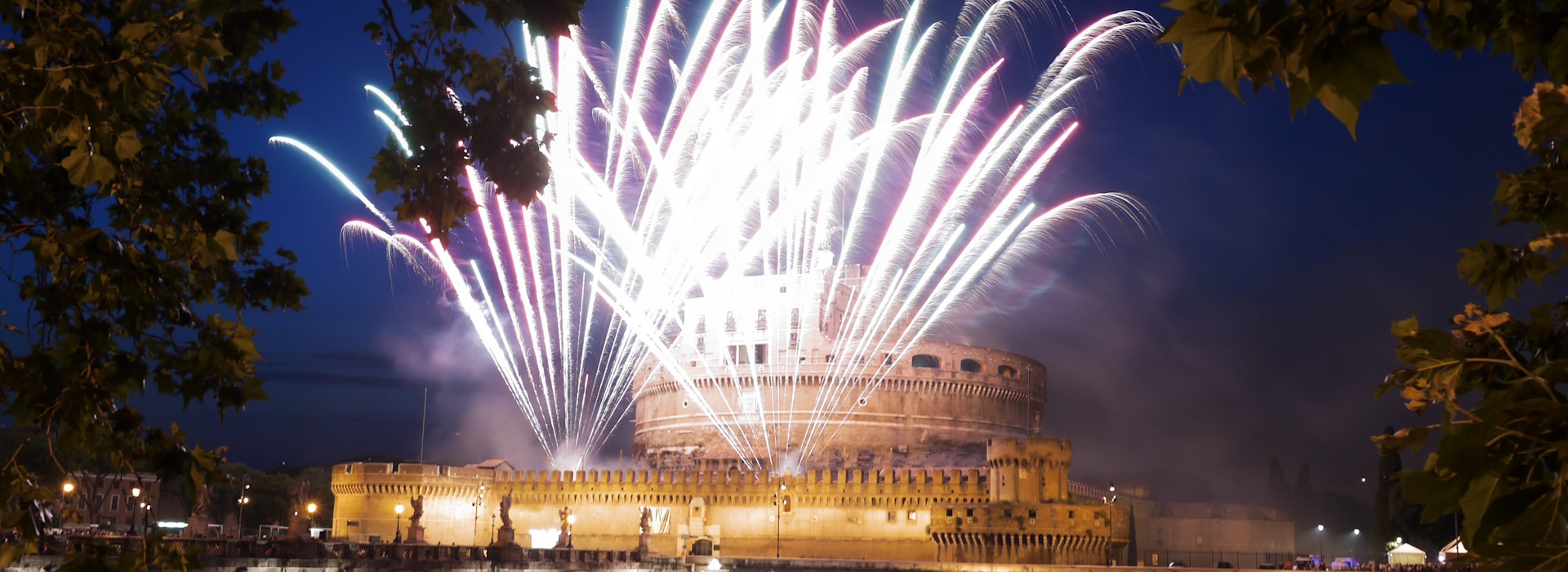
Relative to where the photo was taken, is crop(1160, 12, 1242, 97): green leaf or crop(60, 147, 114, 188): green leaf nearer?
crop(1160, 12, 1242, 97): green leaf

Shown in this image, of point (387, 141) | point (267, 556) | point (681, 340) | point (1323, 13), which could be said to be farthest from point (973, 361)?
point (1323, 13)

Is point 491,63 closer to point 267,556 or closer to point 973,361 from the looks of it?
point 267,556

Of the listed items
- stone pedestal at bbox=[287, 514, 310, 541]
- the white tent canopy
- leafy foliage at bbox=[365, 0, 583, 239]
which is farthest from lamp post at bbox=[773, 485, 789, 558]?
leafy foliage at bbox=[365, 0, 583, 239]

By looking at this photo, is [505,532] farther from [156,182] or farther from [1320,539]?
[1320,539]

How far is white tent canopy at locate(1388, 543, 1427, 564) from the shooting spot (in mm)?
39500

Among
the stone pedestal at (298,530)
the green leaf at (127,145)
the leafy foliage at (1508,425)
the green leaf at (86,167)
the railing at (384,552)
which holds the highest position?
the green leaf at (127,145)

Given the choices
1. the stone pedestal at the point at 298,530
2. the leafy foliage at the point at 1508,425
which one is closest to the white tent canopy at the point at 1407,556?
the stone pedestal at the point at 298,530

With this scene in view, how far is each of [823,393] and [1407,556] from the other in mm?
25656

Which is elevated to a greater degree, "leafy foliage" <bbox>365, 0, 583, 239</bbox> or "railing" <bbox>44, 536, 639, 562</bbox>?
"leafy foliage" <bbox>365, 0, 583, 239</bbox>

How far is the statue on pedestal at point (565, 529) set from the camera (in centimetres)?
4522

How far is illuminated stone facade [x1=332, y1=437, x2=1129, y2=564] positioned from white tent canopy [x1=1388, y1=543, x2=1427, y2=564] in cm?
925

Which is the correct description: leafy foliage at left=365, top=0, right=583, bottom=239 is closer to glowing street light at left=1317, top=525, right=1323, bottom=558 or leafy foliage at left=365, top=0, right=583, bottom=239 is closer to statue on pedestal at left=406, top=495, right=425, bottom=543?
statue on pedestal at left=406, top=495, right=425, bottom=543

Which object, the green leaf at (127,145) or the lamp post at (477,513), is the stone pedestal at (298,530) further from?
the green leaf at (127,145)

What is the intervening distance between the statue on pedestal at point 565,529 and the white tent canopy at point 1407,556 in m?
30.2
